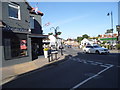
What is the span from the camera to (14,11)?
13.8 meters

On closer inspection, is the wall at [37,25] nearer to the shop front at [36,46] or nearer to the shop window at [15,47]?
the shop front at [36,46]

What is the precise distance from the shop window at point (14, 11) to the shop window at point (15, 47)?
2293mm

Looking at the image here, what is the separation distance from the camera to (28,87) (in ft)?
20.4

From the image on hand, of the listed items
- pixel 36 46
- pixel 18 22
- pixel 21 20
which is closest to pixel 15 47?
pixel 18 22

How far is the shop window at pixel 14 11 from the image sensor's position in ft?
43.6

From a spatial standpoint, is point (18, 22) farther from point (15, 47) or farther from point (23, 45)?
point (15, 47)

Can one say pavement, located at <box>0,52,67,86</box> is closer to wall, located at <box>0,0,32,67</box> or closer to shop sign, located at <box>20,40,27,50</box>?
wall, located at <box>0,0,32,67</box>

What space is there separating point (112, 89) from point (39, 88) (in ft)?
10.5

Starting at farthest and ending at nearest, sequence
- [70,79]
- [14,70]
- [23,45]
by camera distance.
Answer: [23,45]
[14,70]
[70,79]

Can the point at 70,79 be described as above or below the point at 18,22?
below

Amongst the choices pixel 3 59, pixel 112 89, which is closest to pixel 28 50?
pixel 3 59

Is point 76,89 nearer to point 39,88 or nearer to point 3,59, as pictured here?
point 39,88

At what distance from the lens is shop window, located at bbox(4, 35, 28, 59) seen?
12516mm

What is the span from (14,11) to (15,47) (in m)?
3.87
